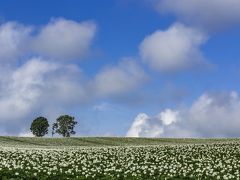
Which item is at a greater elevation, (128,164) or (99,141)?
(99,141)

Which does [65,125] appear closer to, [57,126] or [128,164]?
[57,126]

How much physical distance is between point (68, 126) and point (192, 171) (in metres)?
98.1

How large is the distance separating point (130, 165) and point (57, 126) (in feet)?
310

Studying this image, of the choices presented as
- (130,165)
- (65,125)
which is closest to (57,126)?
(65,125)

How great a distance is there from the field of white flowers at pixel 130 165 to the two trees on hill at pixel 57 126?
251ft

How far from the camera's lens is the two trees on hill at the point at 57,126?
13012 cm

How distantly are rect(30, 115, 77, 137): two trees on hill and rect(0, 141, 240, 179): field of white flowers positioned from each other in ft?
251

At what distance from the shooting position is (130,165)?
41875 millimetres

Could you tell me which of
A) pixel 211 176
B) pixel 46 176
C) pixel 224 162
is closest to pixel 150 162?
pixel 224 162

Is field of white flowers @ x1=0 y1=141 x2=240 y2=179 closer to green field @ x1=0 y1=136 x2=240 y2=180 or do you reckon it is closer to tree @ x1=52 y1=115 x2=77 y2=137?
green field @ x1=0 y1=136 x2=240 y2=180

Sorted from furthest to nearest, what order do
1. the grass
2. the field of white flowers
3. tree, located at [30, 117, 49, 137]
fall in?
1. tree, located at [30, 117, 49, 137]
2. the grass
3. the field of white flowers

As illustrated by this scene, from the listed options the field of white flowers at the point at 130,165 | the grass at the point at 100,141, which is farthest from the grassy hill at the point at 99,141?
the field of white flowers at the point at 130,165

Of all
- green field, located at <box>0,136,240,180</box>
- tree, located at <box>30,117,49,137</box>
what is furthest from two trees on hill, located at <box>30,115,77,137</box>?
green field, located at <box>0,136,240,180</box>

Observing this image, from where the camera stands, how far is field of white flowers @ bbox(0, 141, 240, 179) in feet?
113
